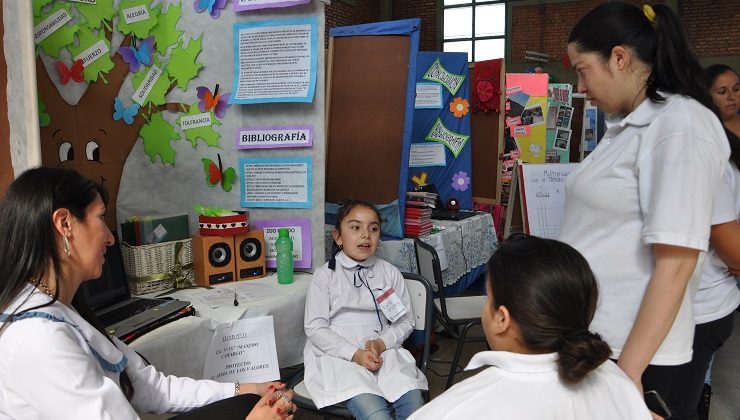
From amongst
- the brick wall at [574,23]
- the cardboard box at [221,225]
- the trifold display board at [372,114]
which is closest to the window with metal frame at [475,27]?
the brick wall at [574,23]

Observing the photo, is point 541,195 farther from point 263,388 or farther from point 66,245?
point 66,245

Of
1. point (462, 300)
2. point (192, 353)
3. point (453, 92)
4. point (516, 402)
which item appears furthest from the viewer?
point (453, 92)

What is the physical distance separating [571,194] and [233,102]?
1.66 meters

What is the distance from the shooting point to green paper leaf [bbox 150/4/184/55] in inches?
97.4

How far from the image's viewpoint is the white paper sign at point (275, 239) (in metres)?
2.51

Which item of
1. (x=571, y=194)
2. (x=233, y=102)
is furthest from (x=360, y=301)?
(x=571, y=194)

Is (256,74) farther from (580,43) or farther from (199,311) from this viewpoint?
(580,43)

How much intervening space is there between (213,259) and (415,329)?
0.90m

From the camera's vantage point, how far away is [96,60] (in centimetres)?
231

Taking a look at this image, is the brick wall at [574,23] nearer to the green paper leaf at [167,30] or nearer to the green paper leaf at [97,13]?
the green paper leaf at [167,30]

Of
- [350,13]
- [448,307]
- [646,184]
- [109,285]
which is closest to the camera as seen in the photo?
[646,184]

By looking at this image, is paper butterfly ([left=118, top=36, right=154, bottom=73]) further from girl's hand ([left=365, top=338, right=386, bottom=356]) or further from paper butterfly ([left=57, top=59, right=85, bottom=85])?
girl's hand ([left=365, top=338, right=386, bottom=356])

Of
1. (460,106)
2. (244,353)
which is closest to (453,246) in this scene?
(460,106)

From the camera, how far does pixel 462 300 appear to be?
3.21 m
